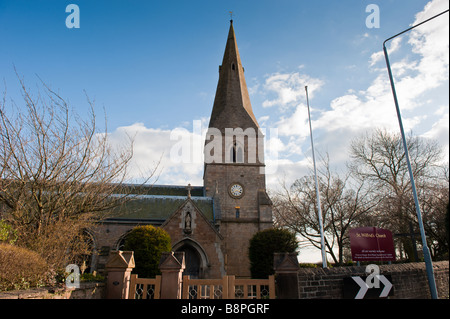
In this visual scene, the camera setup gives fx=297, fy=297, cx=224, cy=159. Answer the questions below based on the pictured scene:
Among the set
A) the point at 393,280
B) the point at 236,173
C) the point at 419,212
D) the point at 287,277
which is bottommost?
the point at 393,280

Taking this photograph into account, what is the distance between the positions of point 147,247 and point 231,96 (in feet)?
61.0

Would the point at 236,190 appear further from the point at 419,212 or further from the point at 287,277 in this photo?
the point at 287,277

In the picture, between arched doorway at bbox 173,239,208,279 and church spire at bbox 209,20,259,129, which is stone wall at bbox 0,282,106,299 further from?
church spire at bbox 209,20,259,129

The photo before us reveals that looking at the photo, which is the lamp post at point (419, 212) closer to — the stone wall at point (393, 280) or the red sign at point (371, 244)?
the stone wall at point (393, 280)

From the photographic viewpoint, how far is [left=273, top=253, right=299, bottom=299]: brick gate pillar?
876 cm

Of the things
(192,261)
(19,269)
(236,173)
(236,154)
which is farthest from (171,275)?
(236,154)

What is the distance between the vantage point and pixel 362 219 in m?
24.5

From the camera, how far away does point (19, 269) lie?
6.97 meters

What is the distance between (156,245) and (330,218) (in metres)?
15.9

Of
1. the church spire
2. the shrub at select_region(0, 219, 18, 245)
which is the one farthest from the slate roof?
the shrub at select_region(0, 219, 18, 245)

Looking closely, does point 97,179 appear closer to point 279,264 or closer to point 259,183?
point 279,264

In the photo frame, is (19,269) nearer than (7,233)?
Yes

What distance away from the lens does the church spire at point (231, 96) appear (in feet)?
93.7

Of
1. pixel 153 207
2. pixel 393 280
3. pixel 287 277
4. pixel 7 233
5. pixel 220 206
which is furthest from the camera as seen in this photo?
pixel 220 206
